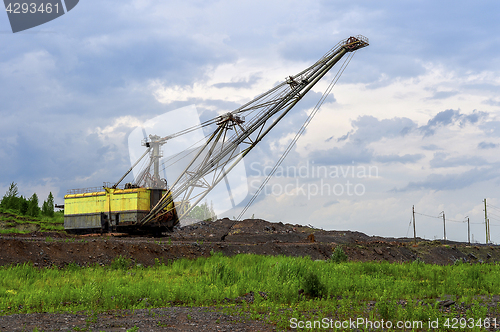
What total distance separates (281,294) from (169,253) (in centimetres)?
992

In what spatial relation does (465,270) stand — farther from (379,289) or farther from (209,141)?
(209,141)

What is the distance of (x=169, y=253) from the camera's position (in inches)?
754

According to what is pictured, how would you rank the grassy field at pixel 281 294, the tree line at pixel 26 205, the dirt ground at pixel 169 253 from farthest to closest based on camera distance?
the tree line at pixel 26 205 < the grassy field at pixel 281 294 < the dirt ground at pixel 169 253

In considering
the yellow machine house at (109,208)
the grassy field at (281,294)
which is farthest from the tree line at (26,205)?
the grassy field at (281,294)

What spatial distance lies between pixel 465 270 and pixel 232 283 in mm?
9028

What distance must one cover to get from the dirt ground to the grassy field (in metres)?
1.02

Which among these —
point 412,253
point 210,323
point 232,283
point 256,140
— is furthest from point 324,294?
point 412,253

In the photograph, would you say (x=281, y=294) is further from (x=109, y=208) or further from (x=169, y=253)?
(x=109, y=208)

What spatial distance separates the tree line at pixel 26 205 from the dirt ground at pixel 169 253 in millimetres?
21134

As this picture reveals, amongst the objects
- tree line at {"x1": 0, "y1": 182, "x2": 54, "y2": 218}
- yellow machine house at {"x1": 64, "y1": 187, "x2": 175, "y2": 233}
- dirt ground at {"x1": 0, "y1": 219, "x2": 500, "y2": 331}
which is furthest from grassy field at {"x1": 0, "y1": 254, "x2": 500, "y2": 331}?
tree line at {"x1": 0, "y1": 182, "x2": 54, "y2": 218}

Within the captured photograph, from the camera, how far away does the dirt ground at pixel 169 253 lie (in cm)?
759

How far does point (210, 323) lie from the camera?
304 inches

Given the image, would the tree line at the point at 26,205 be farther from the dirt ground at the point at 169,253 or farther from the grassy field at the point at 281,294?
the grassy field at the point at 281,294

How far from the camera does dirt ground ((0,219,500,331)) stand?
7.59m
